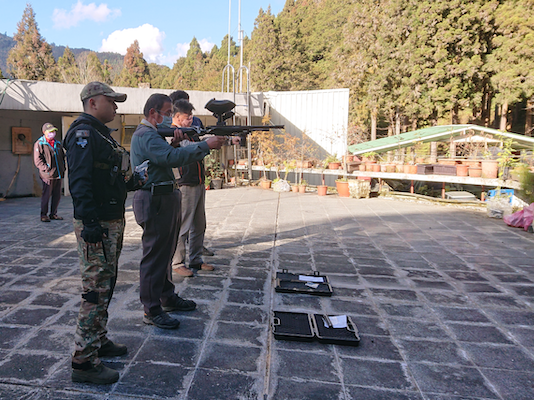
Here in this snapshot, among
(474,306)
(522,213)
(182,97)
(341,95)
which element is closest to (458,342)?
(474,306)

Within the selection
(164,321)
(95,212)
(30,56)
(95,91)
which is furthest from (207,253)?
(30,56)

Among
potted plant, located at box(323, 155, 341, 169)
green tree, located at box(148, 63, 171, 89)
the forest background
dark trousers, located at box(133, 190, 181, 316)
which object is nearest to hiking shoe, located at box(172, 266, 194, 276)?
dark trousers, located at box(133, 190, 181, 316)

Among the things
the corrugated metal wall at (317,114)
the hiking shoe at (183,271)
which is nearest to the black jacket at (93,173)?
the hiking shoe at (183,271)

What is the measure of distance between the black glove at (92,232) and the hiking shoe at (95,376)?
764 millimetres

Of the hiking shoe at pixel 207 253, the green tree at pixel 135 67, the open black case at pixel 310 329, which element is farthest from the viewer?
the green tree at pixel 135 67

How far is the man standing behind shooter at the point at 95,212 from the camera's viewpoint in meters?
2.14

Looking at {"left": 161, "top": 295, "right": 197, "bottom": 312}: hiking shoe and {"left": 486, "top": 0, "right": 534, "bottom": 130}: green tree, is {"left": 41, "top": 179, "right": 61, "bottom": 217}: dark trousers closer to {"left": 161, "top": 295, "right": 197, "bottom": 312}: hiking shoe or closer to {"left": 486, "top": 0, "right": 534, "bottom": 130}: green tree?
{"left": 161, "top": 295, "right": 197, "bottom": 312}: hiking shoe

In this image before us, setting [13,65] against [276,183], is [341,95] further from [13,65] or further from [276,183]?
[13,65]

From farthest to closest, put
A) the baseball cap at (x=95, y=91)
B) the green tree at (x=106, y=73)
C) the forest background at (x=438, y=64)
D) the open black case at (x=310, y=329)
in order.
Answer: the green tree at (x=106, y=73) < the forest background at (x=438, y=64) < the open black case at (x=310, y=329) < the baseball cap at (x=95, y=91)

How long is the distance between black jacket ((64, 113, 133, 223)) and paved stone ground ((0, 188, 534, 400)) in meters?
1.03

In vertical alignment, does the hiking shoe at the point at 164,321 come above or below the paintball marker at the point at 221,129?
below

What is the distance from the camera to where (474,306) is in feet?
11.8

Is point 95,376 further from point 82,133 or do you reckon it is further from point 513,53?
point 513,53

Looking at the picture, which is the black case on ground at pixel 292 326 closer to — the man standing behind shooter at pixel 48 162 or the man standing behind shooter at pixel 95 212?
the man standing behind shooter at pixel 95 212
